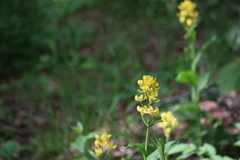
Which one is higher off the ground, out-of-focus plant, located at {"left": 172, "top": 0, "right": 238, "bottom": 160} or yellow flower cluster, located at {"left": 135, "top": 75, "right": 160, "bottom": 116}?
out-of-focus plant, located at {"left": 172, "top": 0, "right": 238, "bottom": 160}

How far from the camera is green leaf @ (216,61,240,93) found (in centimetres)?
176

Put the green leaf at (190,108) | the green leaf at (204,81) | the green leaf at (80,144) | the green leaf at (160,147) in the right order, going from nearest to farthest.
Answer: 1. the green leaf at (160,147)
2. the green leaf at (80,144)
3. the green leaf at (190,108)
4. the green leaf at (204,81)

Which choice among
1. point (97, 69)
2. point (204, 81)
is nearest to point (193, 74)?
point (204, 81)

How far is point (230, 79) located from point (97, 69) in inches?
72.3

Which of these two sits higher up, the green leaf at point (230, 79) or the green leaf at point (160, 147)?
the green leaf at point (230, 79)

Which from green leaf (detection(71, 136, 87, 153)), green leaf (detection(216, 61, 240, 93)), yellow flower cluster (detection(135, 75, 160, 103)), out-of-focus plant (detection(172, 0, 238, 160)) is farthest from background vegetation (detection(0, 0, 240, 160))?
yellow flower cluster (detection(135, 75, 160, 103))

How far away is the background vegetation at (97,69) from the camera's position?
6.38 feet

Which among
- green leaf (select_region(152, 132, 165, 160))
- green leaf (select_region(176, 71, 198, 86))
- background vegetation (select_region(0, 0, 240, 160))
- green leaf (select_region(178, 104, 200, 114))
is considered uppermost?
background vegetation (select_region(0, 0, 240, 160))

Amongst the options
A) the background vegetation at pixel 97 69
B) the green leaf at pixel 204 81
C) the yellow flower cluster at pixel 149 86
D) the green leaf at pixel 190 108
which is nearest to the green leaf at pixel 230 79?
the background vegetation at pixel 97 69

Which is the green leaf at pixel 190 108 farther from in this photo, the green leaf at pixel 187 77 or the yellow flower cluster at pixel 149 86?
the yellow flower cluster at pixel 149 86

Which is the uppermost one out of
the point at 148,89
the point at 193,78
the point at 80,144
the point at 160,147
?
the point at 193,78

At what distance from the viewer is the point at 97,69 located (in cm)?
331

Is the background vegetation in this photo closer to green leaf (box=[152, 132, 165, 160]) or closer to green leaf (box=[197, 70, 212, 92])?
green leaf (box=[197, 70, 212, 92])

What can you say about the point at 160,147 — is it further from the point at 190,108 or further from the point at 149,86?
the point at 190,108
